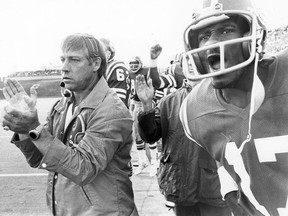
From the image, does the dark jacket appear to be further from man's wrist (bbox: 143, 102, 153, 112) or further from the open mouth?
the open mouth

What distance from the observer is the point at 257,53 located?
1.64m

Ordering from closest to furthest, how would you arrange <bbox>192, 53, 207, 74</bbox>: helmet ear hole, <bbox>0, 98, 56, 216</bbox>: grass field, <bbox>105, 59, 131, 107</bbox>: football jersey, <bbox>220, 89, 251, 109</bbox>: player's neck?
<bbox>220, 89, 251, 109</bbox>: player's neck → <bbox>192, 53, 207, 74</bbox>: helmet ear hole → <bbox>0, 98, 56, 216</bbox>: grass field → <bbox>105, 59, 131, 107</bbox>: football jersey

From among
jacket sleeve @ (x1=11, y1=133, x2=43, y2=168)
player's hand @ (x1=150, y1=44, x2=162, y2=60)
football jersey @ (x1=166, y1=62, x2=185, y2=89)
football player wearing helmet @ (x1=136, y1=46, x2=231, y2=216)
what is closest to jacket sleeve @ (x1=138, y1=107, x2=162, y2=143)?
football player wearing helmet @ (x1=136, y1=46, x2=231, y2=216)

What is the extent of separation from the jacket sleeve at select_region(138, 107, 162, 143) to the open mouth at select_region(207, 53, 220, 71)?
938 mm

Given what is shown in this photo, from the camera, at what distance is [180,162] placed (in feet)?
8.98

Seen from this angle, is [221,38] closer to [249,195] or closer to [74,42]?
[249,195]

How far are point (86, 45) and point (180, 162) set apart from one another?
1068 millimetres

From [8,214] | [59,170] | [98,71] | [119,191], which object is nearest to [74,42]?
[98,71]

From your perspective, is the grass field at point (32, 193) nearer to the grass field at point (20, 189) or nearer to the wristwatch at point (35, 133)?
the grass field at point (20, 189)

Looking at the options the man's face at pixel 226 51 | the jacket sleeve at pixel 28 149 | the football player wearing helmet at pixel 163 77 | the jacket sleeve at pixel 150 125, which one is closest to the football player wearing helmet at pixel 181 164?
the jacket sleeve at pixel 150 125

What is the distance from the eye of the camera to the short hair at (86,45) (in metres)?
2.27

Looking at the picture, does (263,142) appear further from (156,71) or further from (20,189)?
(20,189)

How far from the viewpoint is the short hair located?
2273 millimetres

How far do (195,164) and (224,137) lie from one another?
2.83ft
